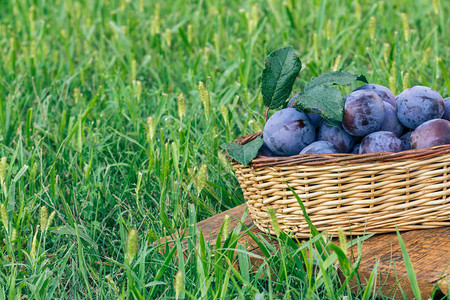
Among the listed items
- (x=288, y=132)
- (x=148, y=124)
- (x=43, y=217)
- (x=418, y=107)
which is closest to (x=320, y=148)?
(x=288, y=132)

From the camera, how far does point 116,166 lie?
7.05ft

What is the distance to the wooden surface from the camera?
1.27m

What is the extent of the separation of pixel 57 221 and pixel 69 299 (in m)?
0.42

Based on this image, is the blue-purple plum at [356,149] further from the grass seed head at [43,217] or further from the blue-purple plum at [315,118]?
the grass seed head at [43,217]

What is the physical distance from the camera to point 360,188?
142cm

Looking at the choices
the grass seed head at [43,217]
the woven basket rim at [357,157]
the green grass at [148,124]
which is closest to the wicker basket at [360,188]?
the woven basket rim at [357,157]

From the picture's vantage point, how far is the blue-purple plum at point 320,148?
147 centimetres

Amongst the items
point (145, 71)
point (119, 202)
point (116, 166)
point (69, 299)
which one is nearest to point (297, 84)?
point (145, 71)

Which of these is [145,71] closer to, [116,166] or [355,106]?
[116,166]

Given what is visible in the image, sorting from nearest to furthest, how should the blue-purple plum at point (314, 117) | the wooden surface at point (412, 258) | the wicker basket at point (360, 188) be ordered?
the wooden surface at point (412, 258) < the wicker basket at point (360, 188) < the blue-purple plum at point (314, 117)

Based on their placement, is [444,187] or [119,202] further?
[119,202]

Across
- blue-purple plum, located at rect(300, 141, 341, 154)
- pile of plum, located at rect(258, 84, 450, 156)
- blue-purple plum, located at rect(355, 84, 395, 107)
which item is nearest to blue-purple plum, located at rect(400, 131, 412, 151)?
pile of plum, located at rect(258, 84, 450, 156)

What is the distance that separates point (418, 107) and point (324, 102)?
0.26 metres

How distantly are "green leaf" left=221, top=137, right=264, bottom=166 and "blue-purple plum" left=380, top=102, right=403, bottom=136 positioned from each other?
0.35 m
